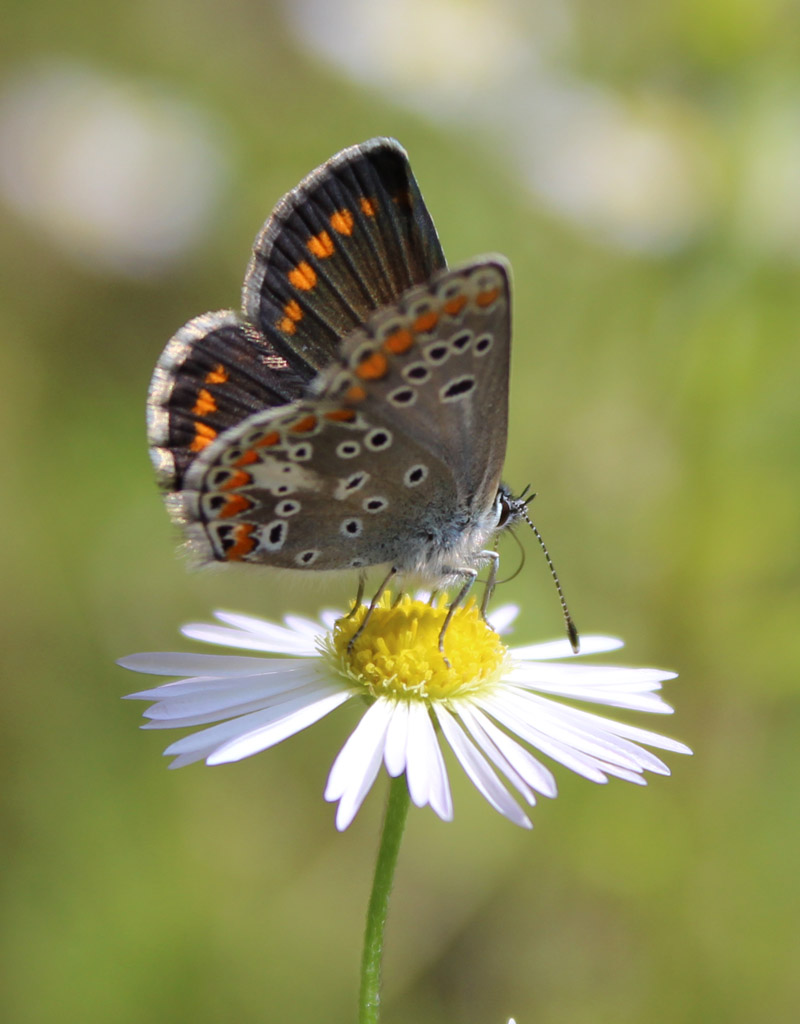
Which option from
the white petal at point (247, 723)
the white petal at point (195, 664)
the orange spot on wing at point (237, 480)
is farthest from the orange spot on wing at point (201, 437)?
the white petal at point (247, 723)

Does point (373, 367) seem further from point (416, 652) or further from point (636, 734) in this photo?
point (636, 734)

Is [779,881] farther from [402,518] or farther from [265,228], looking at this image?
[265,228]

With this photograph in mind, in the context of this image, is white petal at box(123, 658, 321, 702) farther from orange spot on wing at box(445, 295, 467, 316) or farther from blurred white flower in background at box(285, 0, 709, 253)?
blurred white flower in background at box(285, 0, 709, 253)

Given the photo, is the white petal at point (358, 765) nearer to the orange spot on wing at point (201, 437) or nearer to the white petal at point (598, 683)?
the white petal at point (598, 683)

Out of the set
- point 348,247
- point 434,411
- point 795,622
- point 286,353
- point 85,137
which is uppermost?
point 85,137

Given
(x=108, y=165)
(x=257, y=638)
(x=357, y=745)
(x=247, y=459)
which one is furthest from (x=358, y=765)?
(x=108, y=165)

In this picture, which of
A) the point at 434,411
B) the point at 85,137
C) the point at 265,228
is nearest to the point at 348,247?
the point at 265,228
